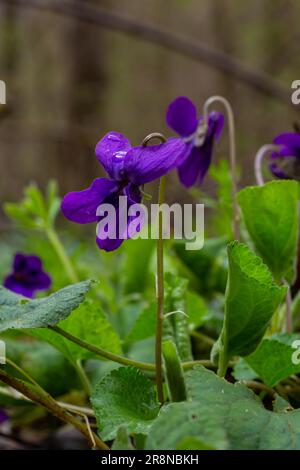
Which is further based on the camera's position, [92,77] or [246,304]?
[92,77]

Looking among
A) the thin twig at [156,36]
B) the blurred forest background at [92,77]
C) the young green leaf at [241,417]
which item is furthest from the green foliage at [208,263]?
the blurred forest background at [92,77]

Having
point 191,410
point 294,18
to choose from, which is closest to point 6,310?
point 191,410

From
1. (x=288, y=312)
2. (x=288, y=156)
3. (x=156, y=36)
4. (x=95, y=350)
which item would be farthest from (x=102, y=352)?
(x=156, y=36)

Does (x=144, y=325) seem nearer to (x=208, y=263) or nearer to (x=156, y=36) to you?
(x=208, y=263)

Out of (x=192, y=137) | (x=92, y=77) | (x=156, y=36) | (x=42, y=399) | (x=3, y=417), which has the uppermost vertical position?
(x=92, y=77)

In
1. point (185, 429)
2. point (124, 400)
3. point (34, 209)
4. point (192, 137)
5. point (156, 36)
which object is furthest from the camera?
point (156, 36)

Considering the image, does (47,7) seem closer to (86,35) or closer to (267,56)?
(267,56)
